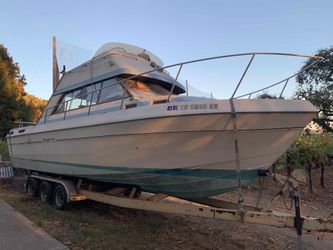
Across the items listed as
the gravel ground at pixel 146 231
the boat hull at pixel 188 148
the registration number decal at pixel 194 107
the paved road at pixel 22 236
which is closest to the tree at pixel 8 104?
the gravel ground at pixel 146 231

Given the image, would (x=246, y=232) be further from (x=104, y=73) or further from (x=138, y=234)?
(x=104, y=73)

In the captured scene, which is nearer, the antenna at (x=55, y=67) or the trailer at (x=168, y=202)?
the trailer at (x=168, y=202)

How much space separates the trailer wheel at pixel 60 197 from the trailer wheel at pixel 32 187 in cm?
117

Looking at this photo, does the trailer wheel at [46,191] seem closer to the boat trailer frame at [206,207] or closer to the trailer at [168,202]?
the trailer at [168,202]

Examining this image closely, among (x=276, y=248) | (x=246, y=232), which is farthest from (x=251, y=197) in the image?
(x=276, y=248)

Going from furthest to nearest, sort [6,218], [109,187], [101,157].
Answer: [109,187] → [6,218] → [101,157]

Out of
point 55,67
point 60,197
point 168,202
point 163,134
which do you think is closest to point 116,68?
point 163,134

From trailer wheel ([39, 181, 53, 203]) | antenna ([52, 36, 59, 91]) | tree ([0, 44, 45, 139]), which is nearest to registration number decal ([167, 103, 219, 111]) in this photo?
trailer wheel ([39, 181, 53, 203])

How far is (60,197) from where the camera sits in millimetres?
6648

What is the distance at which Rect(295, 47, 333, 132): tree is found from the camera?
1877 centimetres

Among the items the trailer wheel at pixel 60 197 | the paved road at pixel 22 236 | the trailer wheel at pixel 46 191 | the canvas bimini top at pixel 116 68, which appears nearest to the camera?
the paved road at pixel 22 236

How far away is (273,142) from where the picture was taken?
4.37 meters

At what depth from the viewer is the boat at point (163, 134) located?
4.15m

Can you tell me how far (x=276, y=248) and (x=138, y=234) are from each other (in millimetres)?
2115
